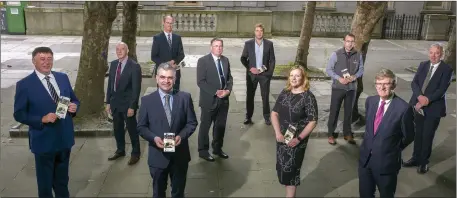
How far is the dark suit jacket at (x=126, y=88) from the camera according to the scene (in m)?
6.63

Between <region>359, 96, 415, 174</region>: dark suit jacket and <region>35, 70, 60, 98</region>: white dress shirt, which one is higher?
<region>35, 70, 60, 98</region>: white dress shirt

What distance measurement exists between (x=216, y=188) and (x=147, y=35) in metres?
16.6

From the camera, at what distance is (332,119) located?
313 inches

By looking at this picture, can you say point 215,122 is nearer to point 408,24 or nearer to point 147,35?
point 147,35

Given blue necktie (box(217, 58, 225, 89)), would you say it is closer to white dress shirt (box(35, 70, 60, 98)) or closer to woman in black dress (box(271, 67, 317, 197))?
woman in black dress (box(271, 67, 317, 197))

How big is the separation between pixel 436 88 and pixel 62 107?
17.5 feet

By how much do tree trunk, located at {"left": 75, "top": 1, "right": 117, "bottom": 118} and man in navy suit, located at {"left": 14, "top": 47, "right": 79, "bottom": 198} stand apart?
328cm

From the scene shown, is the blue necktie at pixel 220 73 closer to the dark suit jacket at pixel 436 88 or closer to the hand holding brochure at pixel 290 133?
the hand holding brochure at pixel 290 133

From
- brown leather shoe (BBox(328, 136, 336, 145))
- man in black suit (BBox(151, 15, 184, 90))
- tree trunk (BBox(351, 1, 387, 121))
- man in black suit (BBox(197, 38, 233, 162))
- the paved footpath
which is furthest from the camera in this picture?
man in black suit (BBox(151, 15, 184, 90))

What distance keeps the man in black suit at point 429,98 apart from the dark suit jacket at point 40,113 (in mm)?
5092

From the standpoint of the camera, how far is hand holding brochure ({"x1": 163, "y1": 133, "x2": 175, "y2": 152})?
4.62 meters

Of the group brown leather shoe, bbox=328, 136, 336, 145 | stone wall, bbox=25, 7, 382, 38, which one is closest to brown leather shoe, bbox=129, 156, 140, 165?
brown leather shoe, bbox=328, 136, 336, 145

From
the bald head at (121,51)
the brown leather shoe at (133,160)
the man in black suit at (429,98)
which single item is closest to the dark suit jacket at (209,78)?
the bald head at (121,51)

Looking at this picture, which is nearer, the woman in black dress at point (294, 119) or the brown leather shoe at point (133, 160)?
the woman in black dress at point (294, 119)
